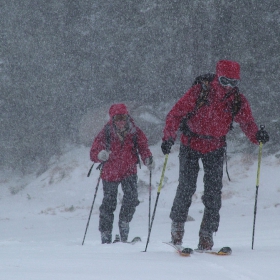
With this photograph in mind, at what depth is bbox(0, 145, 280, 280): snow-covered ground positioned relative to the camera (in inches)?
128

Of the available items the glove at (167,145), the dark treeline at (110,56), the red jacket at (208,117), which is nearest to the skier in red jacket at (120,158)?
the red jacket at (208,117)

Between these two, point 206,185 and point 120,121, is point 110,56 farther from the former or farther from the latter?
point 206,185

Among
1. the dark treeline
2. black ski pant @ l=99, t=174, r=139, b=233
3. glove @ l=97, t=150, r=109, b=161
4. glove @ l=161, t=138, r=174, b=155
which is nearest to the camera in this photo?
glove @ l=161, t=138, r=174, b=155

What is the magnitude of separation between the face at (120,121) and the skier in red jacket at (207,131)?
1.76 meters

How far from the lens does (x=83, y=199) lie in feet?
43.4

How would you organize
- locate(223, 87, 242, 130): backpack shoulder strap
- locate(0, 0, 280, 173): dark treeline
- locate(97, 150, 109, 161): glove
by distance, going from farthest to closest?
locate(0, 0, 280, 173): dark treeline
locate(97, 150, 109, 161): glove
locate(223, 87, 242, 130): backpack shoulder strap

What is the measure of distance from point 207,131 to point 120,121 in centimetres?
207

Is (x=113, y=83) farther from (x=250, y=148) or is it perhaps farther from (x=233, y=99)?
(x=233, y=99)

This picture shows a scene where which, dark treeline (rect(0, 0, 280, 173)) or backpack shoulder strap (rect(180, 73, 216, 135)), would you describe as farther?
dark treeline (rect(0, 0, 280, 173))

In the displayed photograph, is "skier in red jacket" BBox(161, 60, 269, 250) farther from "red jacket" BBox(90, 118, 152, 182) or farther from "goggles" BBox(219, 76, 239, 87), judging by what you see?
"red jacket" BBox(90, 118, 152, 182)

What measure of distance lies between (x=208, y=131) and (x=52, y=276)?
9.13ft

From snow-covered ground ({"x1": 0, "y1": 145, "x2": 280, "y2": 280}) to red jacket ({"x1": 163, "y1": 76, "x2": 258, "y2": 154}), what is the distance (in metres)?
1.39

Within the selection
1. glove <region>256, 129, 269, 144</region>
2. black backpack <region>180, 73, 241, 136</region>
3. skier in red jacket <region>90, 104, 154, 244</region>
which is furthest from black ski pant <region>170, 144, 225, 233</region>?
skier in red jacket <region>90, 104, 154, 244</region>

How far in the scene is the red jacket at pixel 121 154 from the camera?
21.7ft
